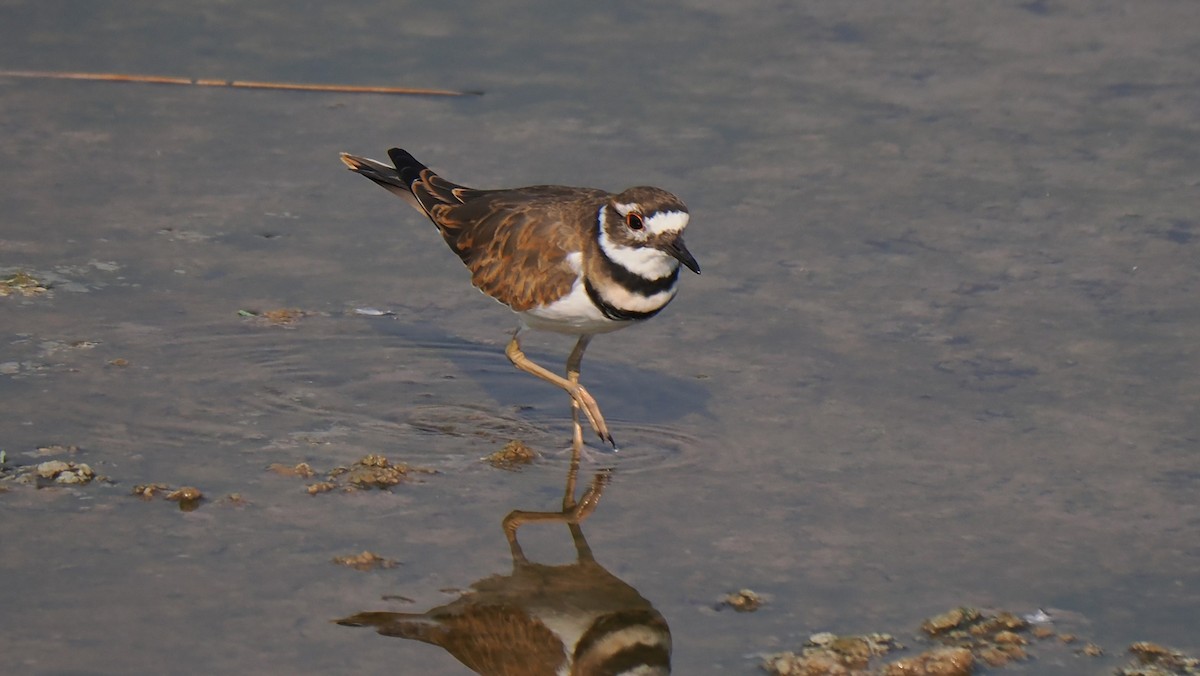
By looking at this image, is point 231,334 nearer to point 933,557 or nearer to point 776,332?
point 776,332

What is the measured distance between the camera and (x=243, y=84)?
1078cm

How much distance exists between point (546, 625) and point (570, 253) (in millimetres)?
2019

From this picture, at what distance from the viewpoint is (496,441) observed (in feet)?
24.3

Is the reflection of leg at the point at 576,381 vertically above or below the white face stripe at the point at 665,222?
below

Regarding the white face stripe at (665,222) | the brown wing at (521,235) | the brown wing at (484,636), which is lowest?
the brown wing at (484,636)

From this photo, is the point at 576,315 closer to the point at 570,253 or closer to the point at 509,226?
the point at 570,253

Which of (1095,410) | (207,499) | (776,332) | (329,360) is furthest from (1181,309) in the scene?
(207,499)

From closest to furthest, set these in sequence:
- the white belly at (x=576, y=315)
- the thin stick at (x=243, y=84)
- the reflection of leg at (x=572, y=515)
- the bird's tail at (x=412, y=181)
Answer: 1. the reflection of leg at (x=572, y=515)
2. the white belly at (x=576, y=315)
3. the bird's tail at (x=412, y=181)
4. the thin stick at (x=243, y=84)

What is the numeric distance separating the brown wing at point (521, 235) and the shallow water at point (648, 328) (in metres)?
0.55

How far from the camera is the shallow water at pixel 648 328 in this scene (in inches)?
244

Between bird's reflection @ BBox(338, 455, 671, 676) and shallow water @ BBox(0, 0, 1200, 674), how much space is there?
8cm

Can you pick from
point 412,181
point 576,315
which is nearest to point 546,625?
point 576,315

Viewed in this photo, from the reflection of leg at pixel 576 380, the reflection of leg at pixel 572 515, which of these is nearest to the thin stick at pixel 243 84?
the reflection of leg at pixel 576 380

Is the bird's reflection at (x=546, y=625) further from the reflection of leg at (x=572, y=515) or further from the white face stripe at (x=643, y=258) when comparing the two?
the white face stripe at (x=643, y=258)
